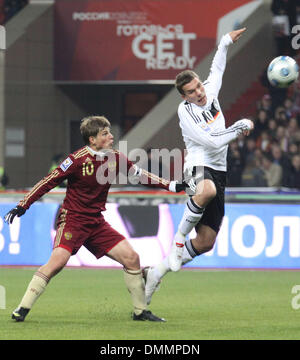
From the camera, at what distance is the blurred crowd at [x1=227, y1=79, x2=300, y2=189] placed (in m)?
19.1

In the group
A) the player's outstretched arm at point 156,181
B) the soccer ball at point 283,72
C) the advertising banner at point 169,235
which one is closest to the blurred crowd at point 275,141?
the advertising banner at point 169,235

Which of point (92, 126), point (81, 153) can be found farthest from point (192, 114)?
point (81, 153)

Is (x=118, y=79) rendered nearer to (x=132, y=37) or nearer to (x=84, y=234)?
(x=132, y=37)

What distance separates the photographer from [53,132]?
25688 millimetres

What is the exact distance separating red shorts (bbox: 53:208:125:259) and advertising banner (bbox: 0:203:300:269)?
5.77 metres

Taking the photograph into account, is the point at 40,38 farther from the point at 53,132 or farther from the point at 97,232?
the point at 97,232

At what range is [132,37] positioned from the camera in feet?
81.1

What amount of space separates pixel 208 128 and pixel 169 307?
87.9 inches

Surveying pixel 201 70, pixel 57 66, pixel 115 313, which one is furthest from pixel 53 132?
pixel 115 313

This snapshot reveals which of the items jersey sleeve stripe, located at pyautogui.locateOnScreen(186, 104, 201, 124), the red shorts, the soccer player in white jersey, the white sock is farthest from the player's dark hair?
the red shorts

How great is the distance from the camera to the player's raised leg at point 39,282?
9352 mm

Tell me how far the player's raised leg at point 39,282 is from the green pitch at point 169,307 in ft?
0.42

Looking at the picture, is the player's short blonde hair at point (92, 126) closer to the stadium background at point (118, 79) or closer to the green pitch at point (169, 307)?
the green pitch at point (169, 307)

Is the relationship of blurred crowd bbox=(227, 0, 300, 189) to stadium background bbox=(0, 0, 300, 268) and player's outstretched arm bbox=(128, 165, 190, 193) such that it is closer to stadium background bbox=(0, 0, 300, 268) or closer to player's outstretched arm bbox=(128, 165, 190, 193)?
stadium background bbox=(0, 0, 300, 268)
